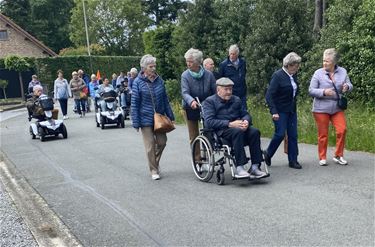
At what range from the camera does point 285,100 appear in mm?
7875

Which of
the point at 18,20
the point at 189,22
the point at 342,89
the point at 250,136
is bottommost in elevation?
the point at 250,136

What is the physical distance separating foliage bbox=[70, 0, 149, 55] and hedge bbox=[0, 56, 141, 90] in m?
19.4

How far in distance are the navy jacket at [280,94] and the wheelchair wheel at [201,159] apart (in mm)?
1245

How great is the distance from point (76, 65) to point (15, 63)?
22.7 feet

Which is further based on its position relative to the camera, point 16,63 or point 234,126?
point 16,63

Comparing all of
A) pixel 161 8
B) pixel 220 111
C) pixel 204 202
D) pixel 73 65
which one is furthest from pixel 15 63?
pixel 204 202

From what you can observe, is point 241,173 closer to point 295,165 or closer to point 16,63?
point 295,165

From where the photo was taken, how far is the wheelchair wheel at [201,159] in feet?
24.2

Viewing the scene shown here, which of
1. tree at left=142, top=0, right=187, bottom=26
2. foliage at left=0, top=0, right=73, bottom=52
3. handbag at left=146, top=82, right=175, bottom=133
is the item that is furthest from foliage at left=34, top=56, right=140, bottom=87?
handbag at left=146, top=82, right=175, bottom=133

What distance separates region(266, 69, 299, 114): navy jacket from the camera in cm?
780

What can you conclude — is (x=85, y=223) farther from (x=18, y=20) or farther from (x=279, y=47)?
(x=18, y=20)

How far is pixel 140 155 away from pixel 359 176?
4779mm

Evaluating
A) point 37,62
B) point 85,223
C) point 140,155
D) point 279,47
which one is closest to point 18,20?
point 37,62

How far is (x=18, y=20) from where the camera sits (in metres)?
63.7
